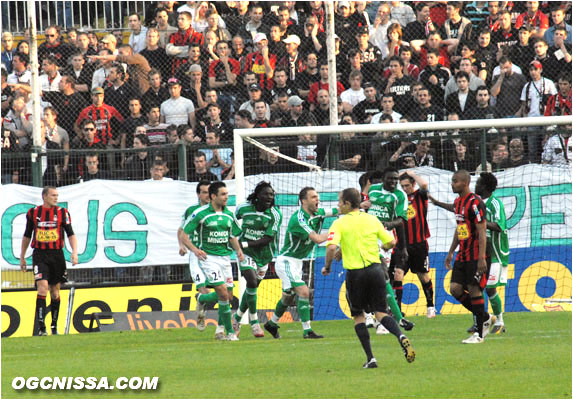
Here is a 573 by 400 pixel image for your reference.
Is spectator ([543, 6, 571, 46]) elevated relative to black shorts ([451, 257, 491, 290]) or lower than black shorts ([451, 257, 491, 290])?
elevated

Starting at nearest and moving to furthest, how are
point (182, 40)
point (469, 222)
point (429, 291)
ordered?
point (469, 222), point (429, 291), point (182, 40)

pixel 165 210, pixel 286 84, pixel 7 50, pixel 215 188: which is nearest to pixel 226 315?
pixel 215 188

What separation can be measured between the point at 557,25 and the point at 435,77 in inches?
103

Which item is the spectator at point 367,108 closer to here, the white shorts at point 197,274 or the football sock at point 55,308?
the white shorts at point 197,274

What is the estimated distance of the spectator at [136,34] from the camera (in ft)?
67.7

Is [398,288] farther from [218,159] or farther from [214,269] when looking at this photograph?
[218,159]

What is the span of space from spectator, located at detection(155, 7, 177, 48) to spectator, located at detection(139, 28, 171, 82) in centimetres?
22

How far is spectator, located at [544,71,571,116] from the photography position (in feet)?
61.4

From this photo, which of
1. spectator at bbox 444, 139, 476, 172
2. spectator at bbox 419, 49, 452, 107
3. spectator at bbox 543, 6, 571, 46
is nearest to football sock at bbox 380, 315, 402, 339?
spectator at bbox 444, 139, 476, 172

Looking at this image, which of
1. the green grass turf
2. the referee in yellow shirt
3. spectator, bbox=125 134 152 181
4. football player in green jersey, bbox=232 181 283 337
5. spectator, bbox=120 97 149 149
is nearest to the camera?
the green grass turf

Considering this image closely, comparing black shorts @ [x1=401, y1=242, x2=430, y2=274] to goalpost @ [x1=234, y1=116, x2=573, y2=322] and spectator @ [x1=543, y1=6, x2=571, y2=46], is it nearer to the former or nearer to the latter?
goalpost @ [x1=234, y1=116, x2=573, y2=322]

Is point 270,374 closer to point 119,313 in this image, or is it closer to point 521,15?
point 119,313

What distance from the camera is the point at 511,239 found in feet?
59.6

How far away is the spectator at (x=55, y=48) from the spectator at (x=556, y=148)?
929 centimetres
